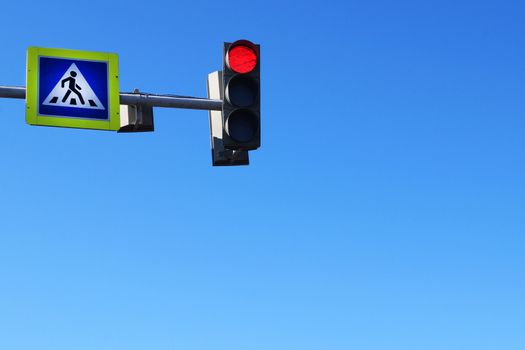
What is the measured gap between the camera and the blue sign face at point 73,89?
9.27 m

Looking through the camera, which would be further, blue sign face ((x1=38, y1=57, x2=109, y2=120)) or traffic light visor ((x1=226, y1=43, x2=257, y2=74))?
blue sign face ((x1=38, y1=57, x2=109, y2=120))

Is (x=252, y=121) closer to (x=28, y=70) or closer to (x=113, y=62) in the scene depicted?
(x=113, y=62)

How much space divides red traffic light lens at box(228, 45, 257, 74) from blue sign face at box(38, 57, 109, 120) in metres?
1.25

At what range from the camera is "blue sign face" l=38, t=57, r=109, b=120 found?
927 cm

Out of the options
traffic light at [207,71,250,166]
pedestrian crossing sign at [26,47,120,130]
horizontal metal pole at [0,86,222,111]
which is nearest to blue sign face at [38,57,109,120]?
pedestrian crossing sign at [26,47,120,130]

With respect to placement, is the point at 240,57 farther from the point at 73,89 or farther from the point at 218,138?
the point at 73,89

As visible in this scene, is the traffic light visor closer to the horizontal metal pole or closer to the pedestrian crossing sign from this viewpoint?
the horizontal metal pole

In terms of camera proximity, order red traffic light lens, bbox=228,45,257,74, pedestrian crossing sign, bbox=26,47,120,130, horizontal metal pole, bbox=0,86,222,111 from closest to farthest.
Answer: red traffic light lens, bbox=228,45,257,74 → pedestrian crossing sign, bbox=26,47,120,130 → horizontal metal pole, bbox=0,86,222,111

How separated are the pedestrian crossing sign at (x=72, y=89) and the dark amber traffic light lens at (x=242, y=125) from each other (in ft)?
3.55

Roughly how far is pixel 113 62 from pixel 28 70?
2.62ft

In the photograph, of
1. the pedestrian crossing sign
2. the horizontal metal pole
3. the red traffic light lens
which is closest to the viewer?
the red traffic light lens

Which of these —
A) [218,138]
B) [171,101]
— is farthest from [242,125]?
[171,101]

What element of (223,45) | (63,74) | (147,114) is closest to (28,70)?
(63,74)

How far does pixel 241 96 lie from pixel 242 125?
10.2 inches
